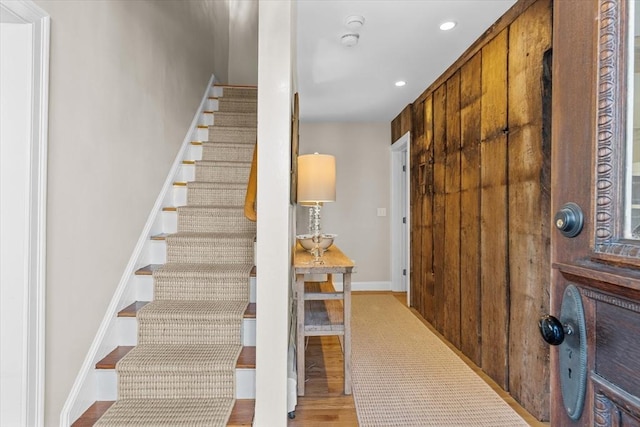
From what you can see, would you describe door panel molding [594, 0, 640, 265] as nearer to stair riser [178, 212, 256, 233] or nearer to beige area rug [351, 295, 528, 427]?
beige area rug [351, 295, 528, 427]

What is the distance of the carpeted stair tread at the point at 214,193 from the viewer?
279 cm

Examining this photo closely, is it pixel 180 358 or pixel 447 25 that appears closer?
pixel 180 358

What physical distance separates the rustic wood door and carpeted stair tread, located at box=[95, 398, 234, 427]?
1.47 meters

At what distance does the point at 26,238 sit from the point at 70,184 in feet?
1.18

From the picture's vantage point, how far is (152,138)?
242 centimetres

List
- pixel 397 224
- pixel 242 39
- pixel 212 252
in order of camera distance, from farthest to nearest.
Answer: pixel 242 39 < pixel 397 224 < pixel 212 252

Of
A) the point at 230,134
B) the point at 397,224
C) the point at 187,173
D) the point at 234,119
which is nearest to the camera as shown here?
the point at 187,173

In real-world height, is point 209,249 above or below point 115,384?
A: above

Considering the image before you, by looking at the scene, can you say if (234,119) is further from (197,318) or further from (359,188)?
(197,318)

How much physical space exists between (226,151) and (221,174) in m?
0.28

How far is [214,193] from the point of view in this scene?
111 inches

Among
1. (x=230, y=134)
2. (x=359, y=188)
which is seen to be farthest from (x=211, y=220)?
(x=359, y=188)

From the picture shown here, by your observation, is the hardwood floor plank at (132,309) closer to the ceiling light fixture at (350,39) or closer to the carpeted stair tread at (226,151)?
the carpeted stair tread at (226,151)

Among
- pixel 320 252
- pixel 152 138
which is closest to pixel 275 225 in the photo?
pixel 320 252
